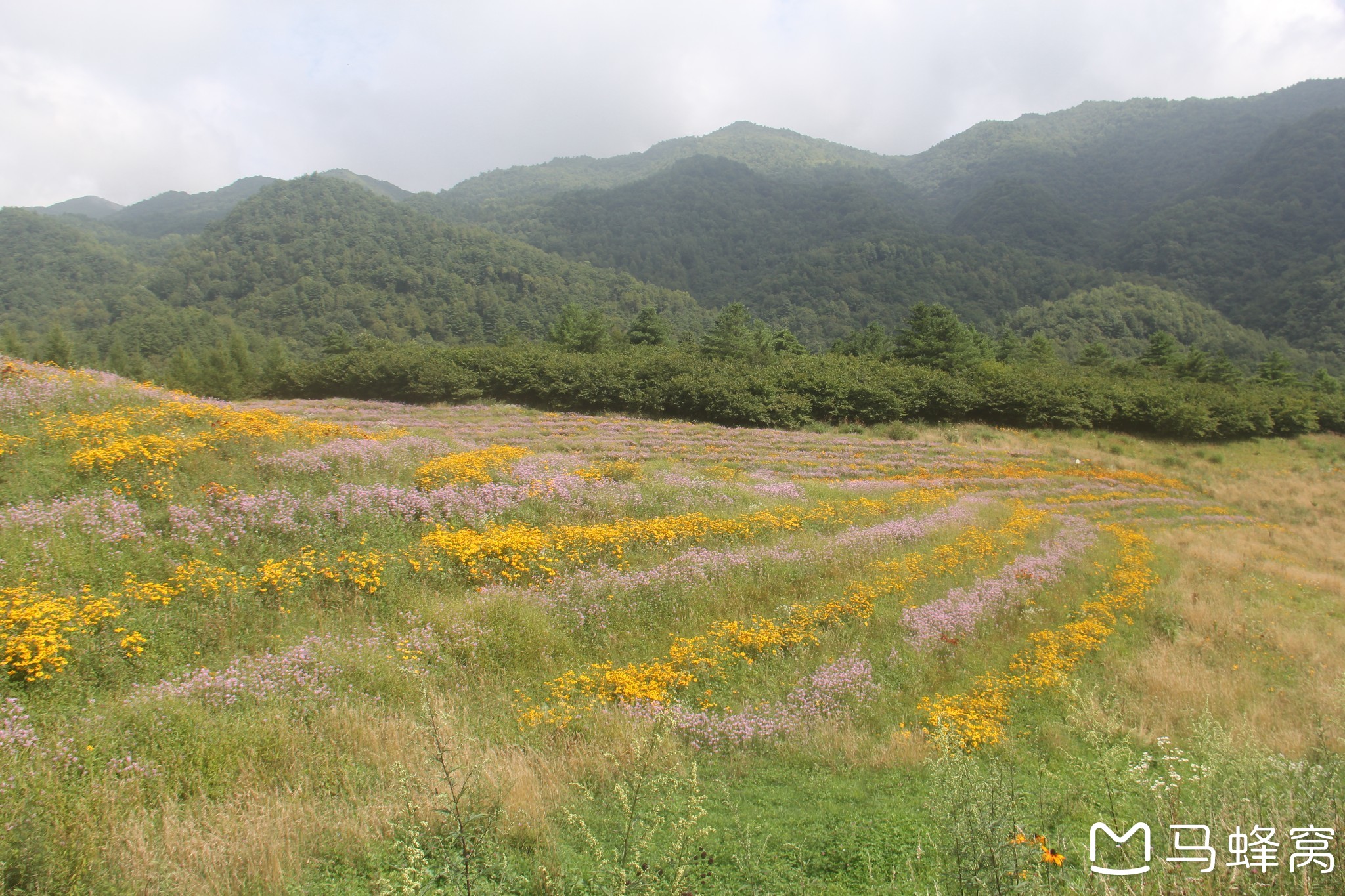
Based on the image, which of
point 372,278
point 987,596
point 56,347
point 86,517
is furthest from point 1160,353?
point 372,278

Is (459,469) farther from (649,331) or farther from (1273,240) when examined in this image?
(1273,240)

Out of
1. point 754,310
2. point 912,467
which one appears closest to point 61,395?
point 912,467

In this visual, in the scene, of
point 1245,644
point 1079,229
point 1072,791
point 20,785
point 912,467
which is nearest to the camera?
point 20,785

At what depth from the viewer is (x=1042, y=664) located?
32.9 ft

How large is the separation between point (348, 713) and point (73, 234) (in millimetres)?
236022

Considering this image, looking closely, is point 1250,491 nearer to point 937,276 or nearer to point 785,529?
point 785,529

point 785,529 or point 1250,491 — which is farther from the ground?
point 785,529

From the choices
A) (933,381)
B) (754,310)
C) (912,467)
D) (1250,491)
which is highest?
(754,310)

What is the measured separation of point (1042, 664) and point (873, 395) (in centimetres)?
3260

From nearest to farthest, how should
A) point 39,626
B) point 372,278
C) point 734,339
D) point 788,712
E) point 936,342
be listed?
point 39,626 < point 788,712 < point 936,342 < point 734,339 < point 372,278

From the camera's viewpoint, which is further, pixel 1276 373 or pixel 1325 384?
pixel 1276 373

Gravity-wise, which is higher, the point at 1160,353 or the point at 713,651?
the point at 1160,353

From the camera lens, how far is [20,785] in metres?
4.80

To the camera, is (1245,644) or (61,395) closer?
(1245,644)
